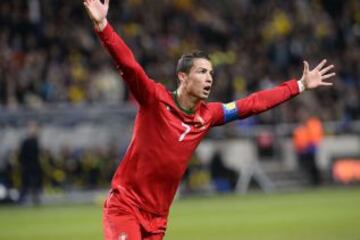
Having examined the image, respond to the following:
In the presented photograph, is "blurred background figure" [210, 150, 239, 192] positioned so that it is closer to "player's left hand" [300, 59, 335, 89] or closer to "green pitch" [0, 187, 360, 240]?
"green pitch" [0, 187, 360, 240]

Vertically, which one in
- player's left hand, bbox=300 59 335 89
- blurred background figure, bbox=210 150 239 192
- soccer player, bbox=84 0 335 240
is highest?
player's left hand, bbox=300 59 335 89

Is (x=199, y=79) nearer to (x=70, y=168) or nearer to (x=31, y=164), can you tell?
(x=31, y=164)

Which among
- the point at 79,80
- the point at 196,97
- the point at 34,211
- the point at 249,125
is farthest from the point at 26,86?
the point at 196,97

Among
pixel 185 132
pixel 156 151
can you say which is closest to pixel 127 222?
pixel 156 151

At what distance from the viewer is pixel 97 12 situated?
7711mm

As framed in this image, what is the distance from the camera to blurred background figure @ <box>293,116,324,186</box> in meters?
27.7

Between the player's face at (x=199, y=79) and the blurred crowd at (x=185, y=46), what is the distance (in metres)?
17.9

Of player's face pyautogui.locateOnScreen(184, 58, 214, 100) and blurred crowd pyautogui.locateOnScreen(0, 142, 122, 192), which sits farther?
blurred crowd pyautogui.locateOnScreen(0, 142, 122, 192)

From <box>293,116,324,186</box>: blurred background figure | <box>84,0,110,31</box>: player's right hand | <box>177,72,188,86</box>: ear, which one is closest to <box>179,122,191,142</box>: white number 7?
<box>177,72,188,86</box>: ear

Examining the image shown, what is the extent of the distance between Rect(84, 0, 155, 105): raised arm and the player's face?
603mm

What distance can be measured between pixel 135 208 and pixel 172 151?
60 cm

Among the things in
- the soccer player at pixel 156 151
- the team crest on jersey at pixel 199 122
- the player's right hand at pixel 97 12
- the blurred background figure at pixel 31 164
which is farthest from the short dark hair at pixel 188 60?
the blurred background figure at pixel 31 164

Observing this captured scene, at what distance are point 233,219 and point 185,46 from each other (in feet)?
39.1

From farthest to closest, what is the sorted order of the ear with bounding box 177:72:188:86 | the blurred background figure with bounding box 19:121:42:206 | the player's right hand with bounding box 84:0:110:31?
the blurred background figure with bounding box 19:121:42:206 < the ear with bounding box 177:72:188:86 < the player's right hand with bounding box 84:0:110:31
